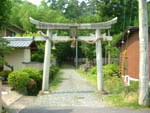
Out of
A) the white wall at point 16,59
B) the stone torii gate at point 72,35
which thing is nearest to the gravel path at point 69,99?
the stone torii gate at point 72,35

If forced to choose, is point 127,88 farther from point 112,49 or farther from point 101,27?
point 112,49

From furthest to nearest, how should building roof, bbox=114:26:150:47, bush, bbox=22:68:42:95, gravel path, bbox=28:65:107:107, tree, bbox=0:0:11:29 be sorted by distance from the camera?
building roof, bbox=114:26:150:47
bush, bbox=22:68:42:95
gravel path, bbox=28:65:107:107
tree, bbox=0:0:11:29

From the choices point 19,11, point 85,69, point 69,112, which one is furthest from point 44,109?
point 19,11

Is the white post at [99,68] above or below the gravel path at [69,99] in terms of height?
above

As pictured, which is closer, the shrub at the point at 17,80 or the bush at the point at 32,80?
the shrub at the point at 17,80

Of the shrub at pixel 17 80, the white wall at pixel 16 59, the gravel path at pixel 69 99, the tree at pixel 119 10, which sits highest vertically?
the tree at pixel 119 10

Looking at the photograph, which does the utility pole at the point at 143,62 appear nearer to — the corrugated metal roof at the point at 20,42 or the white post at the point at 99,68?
the white post at the point at 99,68

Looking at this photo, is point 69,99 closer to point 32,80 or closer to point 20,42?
point 32,80

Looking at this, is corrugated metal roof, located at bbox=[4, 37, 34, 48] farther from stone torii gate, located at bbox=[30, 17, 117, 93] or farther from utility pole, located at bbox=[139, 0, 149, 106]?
utility pole, located at bbox=[139, 0, 149, 106]

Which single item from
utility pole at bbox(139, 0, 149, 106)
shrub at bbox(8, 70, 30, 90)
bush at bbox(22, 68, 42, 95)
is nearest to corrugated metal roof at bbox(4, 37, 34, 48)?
bush at bbox(22, 68, 42, 95)

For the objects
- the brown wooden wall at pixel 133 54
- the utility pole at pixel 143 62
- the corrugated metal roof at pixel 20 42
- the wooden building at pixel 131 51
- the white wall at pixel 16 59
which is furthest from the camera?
the white wall at pixel 16 59

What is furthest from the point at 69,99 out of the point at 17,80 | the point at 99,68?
the point at 17,80

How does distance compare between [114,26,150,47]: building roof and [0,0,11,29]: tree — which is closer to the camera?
[0,0,11,29]: tree

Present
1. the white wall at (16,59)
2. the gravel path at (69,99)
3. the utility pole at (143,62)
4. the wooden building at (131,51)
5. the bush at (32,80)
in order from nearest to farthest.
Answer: the utility pole at (143,62) → the gravel path at (69,99) → the bush at (32,80) → the wooden building at (131,51) → the white wall at (16,59)
